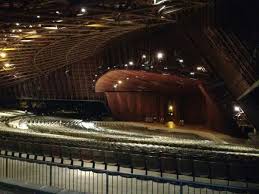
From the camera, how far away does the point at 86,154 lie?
543 inches

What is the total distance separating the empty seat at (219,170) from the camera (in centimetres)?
1161

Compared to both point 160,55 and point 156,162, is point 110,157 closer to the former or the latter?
point 156,162

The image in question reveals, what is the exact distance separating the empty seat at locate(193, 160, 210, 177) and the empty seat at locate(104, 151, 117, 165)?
2785 millimetres

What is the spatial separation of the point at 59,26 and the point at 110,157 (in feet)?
50.2

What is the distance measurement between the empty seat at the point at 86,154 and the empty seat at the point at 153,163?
212cm

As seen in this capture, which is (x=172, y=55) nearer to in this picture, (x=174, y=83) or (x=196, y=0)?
(x=174, y=83)

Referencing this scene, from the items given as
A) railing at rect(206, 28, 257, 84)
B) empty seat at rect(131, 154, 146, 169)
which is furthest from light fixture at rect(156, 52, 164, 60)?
empty seat at rect(131, 154, 146, 169)

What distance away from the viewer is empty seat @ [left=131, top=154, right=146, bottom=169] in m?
12.8

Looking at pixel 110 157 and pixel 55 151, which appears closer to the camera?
pixel 110 157

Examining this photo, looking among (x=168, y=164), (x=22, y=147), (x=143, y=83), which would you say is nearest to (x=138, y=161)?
(x=168, y=164)

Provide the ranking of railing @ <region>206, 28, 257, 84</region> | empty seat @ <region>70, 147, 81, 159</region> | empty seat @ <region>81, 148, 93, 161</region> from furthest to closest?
railing @ <region>206, 28, 257, 84</region>, empty seat @ <region>70, 147, 81, 159</region>, empty seat @ <region>81, 148, 93, 161</region>

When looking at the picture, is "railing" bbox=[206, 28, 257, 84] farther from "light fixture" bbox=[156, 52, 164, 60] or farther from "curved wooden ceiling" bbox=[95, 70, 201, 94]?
"light fixture" bbox=[156, 52, 164, 60]

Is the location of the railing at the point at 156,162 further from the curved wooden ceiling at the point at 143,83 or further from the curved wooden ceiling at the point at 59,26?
the curved wooden ceiling at the point at 143,83

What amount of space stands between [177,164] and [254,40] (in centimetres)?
1158
